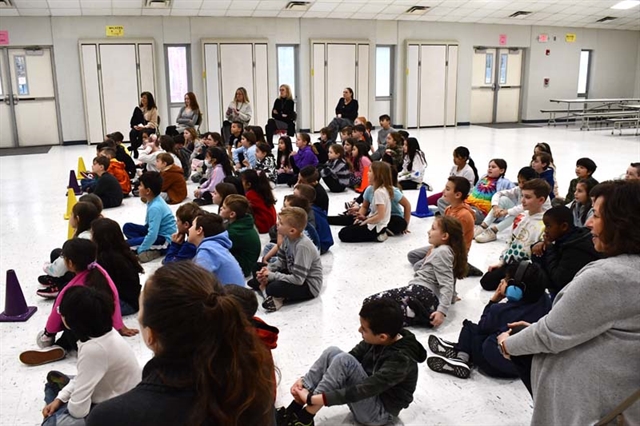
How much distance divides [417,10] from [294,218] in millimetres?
13196

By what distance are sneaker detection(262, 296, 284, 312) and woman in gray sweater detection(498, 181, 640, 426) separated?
245 centimetres

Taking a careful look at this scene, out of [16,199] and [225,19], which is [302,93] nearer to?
[225,19]

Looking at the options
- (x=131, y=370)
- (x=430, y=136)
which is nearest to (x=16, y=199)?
(x=131, y=370)

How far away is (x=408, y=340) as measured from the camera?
277cm

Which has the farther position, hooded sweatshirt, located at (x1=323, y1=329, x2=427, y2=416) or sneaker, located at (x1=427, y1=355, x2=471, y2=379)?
sneaker, located at (x1=427, y1=355, x2=471, y2=379)

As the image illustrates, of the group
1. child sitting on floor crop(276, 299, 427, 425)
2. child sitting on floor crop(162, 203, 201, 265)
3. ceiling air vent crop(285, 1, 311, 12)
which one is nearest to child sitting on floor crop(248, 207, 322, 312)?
child sitting on floor crop(162, 203, 201, 265)

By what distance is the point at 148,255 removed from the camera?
17.4 ft

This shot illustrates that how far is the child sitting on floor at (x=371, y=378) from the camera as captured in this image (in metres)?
2.65

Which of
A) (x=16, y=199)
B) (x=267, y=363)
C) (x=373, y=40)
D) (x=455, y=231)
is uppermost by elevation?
(x=373, y=40)

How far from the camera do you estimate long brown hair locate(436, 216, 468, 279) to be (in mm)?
3840

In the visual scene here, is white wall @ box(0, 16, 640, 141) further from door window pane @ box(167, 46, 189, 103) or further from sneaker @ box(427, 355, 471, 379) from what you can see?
sneaker @ box(427, 355, 471, 379)

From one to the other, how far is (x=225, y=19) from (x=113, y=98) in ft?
11.2

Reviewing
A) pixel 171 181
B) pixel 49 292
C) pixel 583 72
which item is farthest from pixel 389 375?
pixel 583 72

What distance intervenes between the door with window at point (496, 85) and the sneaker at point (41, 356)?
16.9 metres
